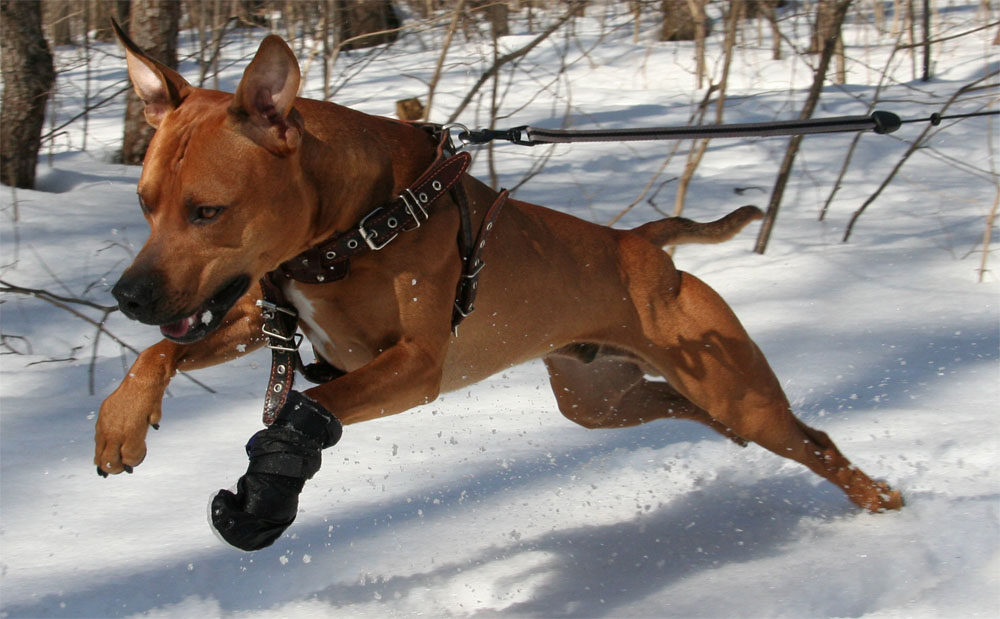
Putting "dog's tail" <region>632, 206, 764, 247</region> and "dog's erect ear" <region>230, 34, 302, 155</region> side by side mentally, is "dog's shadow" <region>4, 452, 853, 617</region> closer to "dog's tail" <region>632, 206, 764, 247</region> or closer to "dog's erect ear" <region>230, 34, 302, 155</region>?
"dog's tail" <region>632, 206, 764, 247</region>

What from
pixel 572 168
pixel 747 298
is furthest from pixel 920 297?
pixel 572 168

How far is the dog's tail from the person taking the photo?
3666 millimetres

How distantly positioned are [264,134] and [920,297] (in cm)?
460

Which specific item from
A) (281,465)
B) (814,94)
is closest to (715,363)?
(281,465)

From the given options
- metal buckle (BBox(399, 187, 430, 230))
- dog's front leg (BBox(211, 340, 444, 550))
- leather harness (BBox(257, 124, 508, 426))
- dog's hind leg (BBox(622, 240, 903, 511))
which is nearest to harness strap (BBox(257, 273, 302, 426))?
leather harness (BBox(257, 124, 508, 426))

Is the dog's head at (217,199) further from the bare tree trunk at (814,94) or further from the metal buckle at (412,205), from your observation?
the bare tree trunk at (814,94)

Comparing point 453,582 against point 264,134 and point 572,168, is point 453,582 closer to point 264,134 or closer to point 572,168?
point 264,134

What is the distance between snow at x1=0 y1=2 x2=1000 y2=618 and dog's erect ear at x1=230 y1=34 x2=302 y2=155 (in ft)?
4.77

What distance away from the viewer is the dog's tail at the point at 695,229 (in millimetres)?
3666

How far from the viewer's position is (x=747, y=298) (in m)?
5.98

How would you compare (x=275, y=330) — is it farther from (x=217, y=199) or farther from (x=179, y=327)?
(x=217, y=199)

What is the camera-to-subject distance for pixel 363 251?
2568 millimetres

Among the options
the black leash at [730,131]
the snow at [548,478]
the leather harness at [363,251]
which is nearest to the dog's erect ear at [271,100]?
the leather harness at [363,251]

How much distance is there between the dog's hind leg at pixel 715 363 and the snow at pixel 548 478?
22 centimetres
